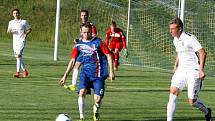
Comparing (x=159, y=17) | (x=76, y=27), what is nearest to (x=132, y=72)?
(x=159, y=17)

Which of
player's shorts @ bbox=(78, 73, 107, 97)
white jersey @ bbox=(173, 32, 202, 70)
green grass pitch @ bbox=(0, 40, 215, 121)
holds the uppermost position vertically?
white jersey @ bbox=(173, 32, 202, 70)

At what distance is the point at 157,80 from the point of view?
22.5m

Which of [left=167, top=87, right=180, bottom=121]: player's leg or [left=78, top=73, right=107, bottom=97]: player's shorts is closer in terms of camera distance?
[left=167, top=87, right=180, bottom=121]: player's leg

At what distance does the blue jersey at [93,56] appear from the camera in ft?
40.9

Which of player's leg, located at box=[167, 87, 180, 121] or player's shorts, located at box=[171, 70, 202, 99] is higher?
player's shorts, located at box=[171, 70, 202, 99]

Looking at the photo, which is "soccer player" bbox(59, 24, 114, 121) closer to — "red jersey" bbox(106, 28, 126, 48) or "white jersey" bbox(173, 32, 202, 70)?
"white jersey" bbox(173, 32, 202, 70)

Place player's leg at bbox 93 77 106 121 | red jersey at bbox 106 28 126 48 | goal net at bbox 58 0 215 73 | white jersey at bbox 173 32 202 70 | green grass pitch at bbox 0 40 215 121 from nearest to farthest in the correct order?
white jersey at bbox 173 32 202 70 → player's leg at bbox 93 77 106 121 → green grass pitch at bbox 0 40 215 121 → red jersey at bbox 106 28 126 48 → goal net at bbox 58 0 215 73

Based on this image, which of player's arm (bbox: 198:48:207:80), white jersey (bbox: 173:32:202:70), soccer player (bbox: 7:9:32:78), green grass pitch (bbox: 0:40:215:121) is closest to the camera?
player's arm (bbox: 198:48:207:80)

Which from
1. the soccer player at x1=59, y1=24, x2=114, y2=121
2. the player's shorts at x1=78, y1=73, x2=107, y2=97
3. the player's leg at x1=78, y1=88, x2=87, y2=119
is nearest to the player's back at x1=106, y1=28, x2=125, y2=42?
the soccer player at x1=59, y1=24, x2=114, y2=121

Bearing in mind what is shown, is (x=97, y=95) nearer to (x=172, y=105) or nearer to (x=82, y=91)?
(x=82, y=91)

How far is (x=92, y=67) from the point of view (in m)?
12.5

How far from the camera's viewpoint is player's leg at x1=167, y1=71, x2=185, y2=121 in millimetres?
11820

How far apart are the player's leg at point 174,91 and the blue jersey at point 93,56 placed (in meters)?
1.29

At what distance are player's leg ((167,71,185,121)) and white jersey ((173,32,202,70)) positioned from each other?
215 millimetres
